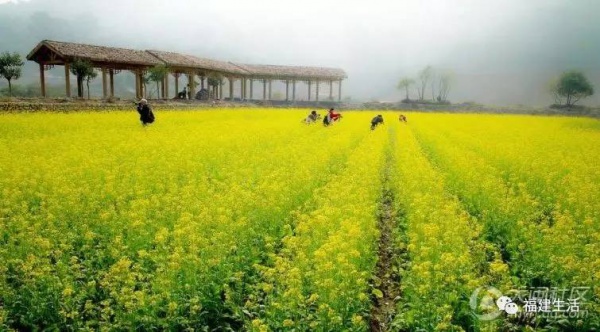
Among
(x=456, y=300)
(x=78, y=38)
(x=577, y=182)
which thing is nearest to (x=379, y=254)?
(x=456, y=300)

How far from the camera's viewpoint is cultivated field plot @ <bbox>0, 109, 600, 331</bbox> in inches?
196

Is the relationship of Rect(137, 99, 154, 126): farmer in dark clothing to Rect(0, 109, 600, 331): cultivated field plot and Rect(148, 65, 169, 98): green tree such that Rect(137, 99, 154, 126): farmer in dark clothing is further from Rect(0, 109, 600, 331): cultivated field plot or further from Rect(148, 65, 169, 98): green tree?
Rect(148, 65, 169, 98): green tree

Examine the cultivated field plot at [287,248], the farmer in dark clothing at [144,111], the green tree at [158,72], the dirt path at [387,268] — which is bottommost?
the dirt path at [387,268]

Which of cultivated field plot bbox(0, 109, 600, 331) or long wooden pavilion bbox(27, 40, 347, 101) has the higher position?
long wooden pavilion bbox(27, 40, 347, 101)

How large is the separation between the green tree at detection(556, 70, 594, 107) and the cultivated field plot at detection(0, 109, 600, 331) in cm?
8825

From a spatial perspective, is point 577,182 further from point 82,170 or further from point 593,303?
point 82,170

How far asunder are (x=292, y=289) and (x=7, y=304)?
125 inches

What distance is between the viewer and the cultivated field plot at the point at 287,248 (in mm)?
4988

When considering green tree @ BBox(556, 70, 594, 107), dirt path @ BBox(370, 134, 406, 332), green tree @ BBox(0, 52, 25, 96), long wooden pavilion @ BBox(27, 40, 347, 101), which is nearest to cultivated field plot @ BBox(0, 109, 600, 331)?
dirt path @ BBox(370, 134, 406, 332)

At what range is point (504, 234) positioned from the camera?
314 inches

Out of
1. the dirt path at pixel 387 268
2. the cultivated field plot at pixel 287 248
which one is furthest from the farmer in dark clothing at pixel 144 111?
the dirt path at pixel 387 268

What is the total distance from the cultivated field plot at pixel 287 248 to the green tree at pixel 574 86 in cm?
8825

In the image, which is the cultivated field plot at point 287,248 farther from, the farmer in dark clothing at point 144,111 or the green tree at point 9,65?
the green tree at point 9,65

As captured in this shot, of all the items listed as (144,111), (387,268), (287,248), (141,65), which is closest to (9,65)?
(141,65)
